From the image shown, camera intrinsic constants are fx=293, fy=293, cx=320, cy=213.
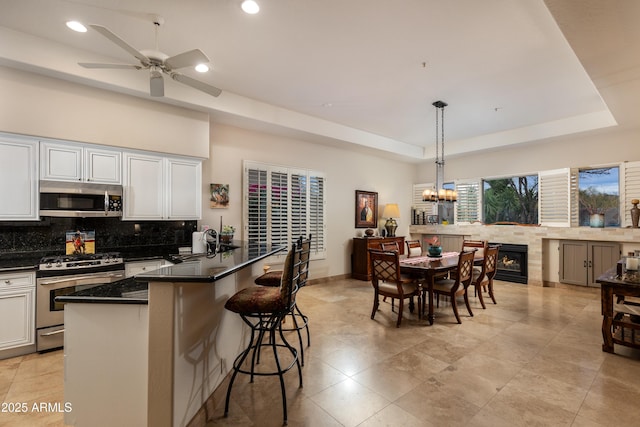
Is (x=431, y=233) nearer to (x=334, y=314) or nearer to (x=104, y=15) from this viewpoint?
(x=334, y=314)

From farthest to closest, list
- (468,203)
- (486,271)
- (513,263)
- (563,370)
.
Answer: (468,203), (513,263), (486,271), (563,370)

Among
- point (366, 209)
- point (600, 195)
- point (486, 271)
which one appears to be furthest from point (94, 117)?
point (600, 195)

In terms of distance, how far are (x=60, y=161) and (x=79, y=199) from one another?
447 mm

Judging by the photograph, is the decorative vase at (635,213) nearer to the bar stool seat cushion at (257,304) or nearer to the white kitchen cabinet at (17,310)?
the bar stool seat cushion at (257,304)

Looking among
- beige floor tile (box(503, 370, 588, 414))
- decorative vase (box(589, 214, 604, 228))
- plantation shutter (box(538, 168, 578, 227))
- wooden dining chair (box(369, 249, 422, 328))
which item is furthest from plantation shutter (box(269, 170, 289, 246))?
decorative vase (box(589, 214, 604, 228))

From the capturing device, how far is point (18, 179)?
303 centimetres

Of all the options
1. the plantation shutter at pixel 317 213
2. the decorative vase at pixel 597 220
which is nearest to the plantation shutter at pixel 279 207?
the plantation shutter at pixel 317 213

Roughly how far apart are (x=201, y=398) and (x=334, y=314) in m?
2.37

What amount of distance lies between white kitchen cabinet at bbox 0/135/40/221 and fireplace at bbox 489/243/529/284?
7444 millimetres

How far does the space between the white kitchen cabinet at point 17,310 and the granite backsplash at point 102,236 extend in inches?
21.6

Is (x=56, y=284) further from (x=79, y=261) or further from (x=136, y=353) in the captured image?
(x=136, y=353)

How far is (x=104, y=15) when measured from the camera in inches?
103

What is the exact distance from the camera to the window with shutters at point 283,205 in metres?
5.06

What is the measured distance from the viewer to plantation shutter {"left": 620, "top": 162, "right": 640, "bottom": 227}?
4.93m
